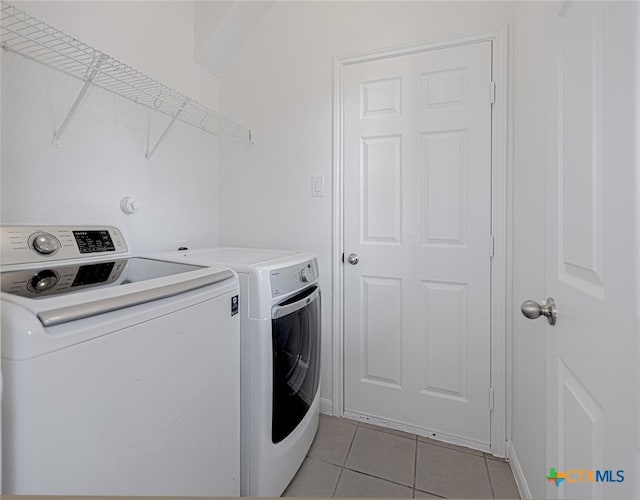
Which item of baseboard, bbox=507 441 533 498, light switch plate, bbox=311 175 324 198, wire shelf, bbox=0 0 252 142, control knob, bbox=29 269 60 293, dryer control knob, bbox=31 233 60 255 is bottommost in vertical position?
baseboard, bbox=507 441 533 498

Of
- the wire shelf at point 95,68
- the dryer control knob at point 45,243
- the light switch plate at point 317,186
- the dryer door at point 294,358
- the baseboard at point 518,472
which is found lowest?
the baseboard at point 518,472

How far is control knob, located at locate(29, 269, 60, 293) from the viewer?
2.52ft

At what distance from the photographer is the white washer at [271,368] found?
46.9 inches

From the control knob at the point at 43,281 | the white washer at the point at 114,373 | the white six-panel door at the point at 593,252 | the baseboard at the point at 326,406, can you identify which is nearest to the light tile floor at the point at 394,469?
the baseboard at the point at 326,406

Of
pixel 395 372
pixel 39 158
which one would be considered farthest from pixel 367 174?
pixel 39 158

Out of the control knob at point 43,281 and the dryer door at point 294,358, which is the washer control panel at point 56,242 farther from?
the dryer door at point 294,358

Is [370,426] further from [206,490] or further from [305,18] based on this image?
[305,18]

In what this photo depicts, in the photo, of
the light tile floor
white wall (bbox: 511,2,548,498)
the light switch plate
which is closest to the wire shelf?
the light switch plate

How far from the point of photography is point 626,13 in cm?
53

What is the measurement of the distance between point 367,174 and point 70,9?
1501mm

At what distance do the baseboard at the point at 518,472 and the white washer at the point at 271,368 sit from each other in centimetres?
95

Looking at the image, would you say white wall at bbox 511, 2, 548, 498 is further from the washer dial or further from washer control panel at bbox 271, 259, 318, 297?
the washer dial

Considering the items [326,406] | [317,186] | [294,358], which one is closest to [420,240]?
[317,186]

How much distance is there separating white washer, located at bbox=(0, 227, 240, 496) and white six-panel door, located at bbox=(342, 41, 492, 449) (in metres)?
0.95
